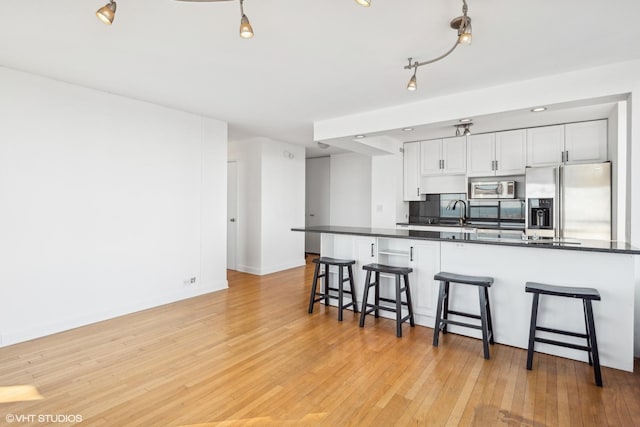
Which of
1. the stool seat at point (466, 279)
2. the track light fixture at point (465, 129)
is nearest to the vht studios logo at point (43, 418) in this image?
the stool seat at point (466, 279)

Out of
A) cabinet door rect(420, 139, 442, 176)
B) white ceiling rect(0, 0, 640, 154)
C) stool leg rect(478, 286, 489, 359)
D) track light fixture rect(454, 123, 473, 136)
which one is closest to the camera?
white ceiling rect(0, 0, 640, 154)

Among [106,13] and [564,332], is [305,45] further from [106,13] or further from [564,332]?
[564,332]

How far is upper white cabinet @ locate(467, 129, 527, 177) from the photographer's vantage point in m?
5.02

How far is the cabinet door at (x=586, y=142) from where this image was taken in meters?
4.41

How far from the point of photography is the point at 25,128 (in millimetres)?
3047

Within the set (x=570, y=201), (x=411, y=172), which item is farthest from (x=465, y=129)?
(x=411, y=172)

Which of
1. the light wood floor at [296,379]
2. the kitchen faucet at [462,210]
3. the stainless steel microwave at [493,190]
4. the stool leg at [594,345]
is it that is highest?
the stainless steel microwave at [493,190]

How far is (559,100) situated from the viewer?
299 centimetres

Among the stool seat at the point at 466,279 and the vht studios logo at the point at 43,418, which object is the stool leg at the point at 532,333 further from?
the vht studios logo at the point at 43,418

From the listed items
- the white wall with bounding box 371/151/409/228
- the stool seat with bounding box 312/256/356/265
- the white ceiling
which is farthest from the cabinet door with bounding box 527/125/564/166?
the stool seat with bounding box 312/256/356/265

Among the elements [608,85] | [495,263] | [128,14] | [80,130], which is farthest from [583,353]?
[80,130]

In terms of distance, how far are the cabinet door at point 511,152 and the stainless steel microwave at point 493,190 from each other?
0.19 m

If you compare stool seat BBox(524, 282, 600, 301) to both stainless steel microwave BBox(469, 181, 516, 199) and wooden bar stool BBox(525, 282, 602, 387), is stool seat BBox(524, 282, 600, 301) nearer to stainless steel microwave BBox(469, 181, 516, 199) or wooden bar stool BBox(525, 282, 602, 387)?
wooden bar stool BBox(525, 282, 602, 387)

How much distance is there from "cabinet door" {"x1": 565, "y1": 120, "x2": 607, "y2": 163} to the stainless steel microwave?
0.82 m
